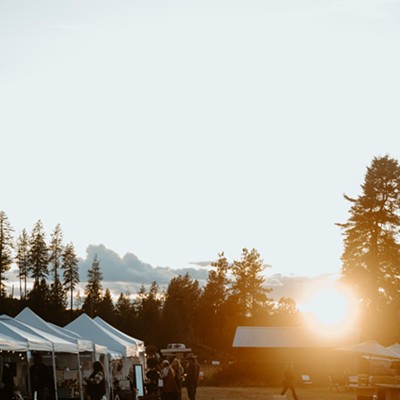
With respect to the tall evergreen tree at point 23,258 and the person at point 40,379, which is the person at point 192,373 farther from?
the tall evergreen tree at point 23,258

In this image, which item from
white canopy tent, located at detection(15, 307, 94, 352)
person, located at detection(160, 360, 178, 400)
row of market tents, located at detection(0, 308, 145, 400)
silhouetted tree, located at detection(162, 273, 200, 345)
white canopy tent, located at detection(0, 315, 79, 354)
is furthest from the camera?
silhouetted tree, located at detection(162, 273, 200, 345)

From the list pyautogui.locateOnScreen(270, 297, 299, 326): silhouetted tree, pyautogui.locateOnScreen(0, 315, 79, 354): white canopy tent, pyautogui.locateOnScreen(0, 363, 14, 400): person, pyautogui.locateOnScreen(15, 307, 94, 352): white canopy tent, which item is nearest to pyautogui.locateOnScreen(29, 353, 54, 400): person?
pyautogui.locateOnScreen(0, 315, 79, 354): white canopy tent

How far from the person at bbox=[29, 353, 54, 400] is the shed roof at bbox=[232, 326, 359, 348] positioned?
33.9 meters

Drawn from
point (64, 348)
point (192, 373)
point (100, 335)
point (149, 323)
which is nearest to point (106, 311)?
point (149, 323)

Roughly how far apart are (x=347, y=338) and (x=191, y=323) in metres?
59.2

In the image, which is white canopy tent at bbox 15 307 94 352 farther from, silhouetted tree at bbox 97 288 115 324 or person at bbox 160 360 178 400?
silhouetted tree at bbox 97 288 115 324

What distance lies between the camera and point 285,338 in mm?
54250

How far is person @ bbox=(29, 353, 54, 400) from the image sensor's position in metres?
19.5

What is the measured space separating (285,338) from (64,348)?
35.2 m

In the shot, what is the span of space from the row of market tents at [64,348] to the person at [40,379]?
272mm

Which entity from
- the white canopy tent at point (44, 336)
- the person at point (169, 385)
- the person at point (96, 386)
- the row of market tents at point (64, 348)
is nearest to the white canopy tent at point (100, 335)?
the row of market tents at point (64, 348)

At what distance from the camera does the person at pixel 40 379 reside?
766 inches

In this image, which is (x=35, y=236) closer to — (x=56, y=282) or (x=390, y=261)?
(x=56, y=282)

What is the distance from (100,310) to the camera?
97500 millimetres
